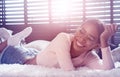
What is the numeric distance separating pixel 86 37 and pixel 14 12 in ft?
6.56

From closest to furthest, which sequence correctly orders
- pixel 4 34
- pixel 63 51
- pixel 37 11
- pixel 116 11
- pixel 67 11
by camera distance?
pixel 63 51
pixel 4 34
pixel 116 11
pixel 67 11
pixel 37 11

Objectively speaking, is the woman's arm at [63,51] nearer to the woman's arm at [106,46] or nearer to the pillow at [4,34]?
the woman's arm at [106,46]

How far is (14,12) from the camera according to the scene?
3.21 m

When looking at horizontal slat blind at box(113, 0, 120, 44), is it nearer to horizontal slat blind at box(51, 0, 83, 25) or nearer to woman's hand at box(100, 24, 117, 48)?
horizontal slat blind at box(51, 0, 83, 25)

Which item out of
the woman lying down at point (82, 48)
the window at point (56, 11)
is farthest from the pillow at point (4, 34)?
the woman lying down at point (82, 48)

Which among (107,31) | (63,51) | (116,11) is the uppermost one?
(116,11)

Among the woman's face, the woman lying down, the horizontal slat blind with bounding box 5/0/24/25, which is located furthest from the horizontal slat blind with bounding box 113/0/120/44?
the woman's face

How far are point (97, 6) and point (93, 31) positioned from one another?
5.20ft

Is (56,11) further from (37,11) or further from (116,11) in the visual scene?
(116,11)

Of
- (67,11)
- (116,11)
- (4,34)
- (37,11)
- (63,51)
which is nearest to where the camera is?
(63,51)

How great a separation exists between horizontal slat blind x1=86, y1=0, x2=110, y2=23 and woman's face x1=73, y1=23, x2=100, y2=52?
4.92 feet

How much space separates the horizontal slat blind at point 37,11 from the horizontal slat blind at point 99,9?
524 millimetres

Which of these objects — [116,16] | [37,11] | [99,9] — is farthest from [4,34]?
[116,16]

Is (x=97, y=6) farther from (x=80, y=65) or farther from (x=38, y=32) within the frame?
(x=80, y=65)
